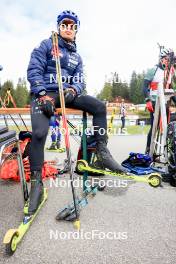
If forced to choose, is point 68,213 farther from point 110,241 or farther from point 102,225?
point 110,241

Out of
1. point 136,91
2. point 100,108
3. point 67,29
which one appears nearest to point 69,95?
point 100,108

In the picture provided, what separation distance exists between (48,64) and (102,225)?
2280 millimetres

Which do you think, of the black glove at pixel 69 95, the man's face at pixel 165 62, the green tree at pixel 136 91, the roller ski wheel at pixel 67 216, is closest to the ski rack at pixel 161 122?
the man's face at pixel 165 62

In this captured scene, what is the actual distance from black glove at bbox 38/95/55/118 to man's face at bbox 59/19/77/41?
1048 mm

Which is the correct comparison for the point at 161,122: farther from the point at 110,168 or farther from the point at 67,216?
the point at 67,216

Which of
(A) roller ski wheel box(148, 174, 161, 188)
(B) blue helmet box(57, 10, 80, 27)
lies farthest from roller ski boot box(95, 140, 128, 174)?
(B) blue helmet box(57, 10, 80, 27)

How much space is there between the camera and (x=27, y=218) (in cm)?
352

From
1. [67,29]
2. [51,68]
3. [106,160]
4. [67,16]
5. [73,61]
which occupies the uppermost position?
[67,16]

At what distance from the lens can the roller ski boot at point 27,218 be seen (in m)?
2.87

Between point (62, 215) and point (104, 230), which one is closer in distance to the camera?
point (104, 230)

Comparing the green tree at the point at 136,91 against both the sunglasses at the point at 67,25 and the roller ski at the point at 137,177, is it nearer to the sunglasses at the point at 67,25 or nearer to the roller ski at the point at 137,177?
the sunglasses at the point at 67,25

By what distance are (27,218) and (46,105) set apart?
1384 millimetres

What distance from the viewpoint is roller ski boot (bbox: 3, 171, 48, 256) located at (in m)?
2.87

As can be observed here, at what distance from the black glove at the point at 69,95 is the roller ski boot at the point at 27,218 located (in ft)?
3.43
